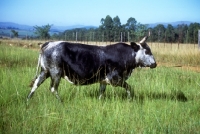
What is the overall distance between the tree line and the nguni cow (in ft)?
90.8

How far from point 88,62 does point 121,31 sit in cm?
4712

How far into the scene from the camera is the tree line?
1476 inches

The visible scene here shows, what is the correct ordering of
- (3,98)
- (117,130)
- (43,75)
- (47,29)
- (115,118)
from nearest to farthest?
(117,130), (115,118), (3,98), (43,75), (47,29)

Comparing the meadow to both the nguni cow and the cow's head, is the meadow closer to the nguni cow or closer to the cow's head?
the nguni cow

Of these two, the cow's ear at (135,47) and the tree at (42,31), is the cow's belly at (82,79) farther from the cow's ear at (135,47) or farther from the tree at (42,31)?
the tree at (42,31)

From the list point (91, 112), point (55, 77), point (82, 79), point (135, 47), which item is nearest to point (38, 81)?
point (55, 77)

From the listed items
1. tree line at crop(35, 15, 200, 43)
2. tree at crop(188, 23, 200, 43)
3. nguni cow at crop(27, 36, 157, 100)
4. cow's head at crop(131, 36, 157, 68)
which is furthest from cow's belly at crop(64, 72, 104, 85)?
tree line at crop(35, 15, 200, 43)

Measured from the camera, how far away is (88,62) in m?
5.90

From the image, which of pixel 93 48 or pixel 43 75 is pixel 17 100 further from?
pixel 93 48

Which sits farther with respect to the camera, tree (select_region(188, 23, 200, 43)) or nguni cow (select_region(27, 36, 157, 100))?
tree (select_region(188, 23, 200, 43))

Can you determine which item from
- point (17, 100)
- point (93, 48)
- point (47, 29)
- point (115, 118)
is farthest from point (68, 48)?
point (47, 29)

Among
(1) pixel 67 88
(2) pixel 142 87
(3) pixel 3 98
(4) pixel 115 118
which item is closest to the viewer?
(4) pixel 115 118

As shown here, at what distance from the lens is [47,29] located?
46938mm

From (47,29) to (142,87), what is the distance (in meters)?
42.2
